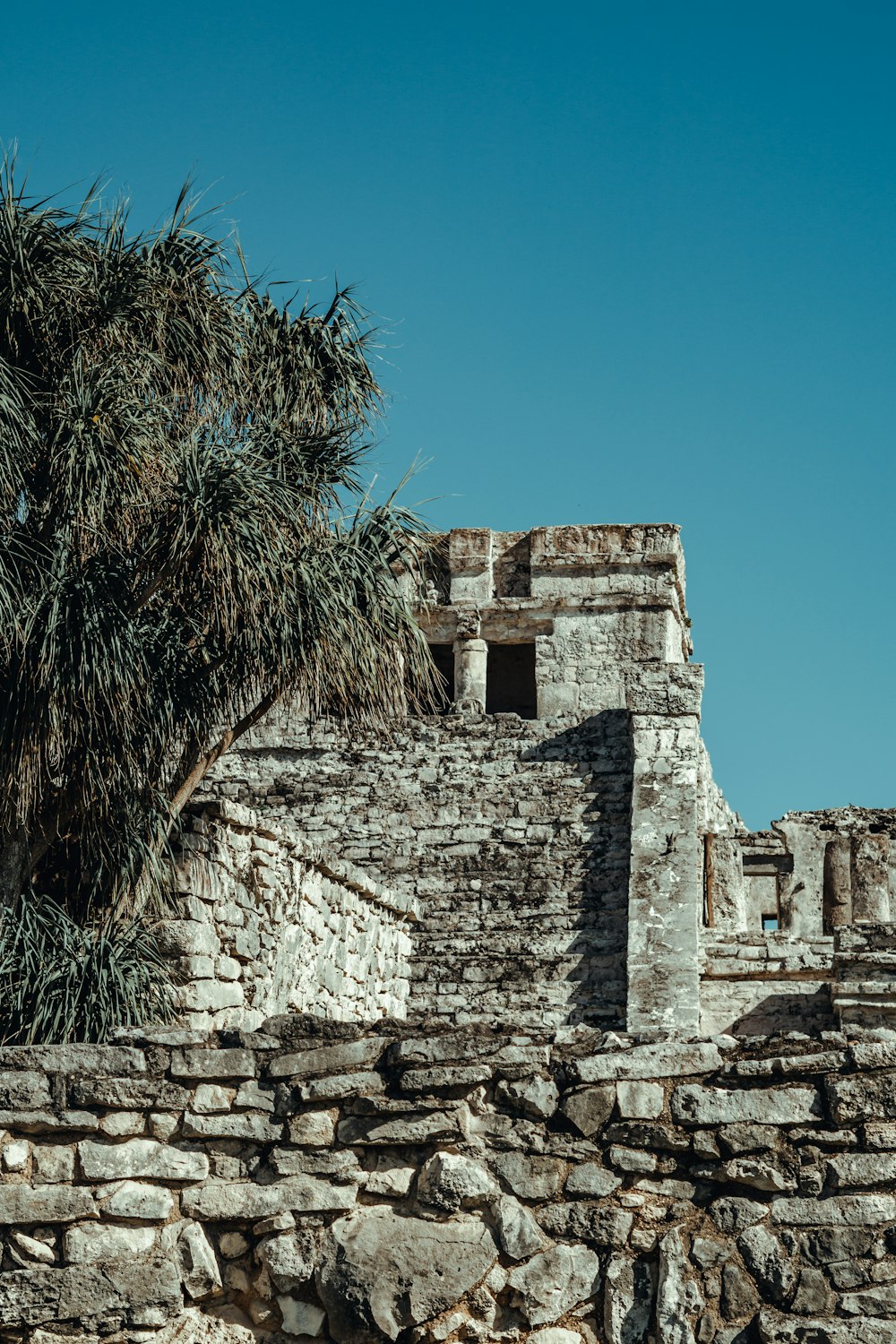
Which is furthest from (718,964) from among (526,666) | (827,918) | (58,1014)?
(526,666)

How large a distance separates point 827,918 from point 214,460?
773cm

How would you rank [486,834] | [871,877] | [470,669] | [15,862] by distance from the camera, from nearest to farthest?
1. [15,862]
2. [486,834]
3. [871,877]
4. [470,669]

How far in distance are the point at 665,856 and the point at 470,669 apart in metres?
6.74

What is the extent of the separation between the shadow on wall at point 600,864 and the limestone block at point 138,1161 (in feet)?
19.3

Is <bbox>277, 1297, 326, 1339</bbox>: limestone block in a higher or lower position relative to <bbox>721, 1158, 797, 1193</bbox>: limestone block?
lower

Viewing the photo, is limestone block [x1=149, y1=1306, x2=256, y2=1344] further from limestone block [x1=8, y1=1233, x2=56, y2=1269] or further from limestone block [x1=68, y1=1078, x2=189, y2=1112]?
limestone block [x1=68, y1=1078, x2=189, y2=1112]

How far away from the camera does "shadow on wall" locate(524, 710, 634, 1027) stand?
424 inches

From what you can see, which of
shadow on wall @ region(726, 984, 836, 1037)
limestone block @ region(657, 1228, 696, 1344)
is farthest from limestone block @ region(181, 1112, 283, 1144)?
shadow on wall @ region(726, 984, 836, 1037)

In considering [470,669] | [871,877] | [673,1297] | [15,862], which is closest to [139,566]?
[15,862]

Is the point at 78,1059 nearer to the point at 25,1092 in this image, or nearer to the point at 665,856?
the point at 25,1092

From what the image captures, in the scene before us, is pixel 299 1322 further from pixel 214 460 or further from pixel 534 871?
pixel 534 871

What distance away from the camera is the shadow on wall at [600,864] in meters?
10.8

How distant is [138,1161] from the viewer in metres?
4.71

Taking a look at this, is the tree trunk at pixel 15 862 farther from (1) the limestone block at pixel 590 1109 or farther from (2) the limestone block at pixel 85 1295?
(1) the limestone block at pixel 590 1109
